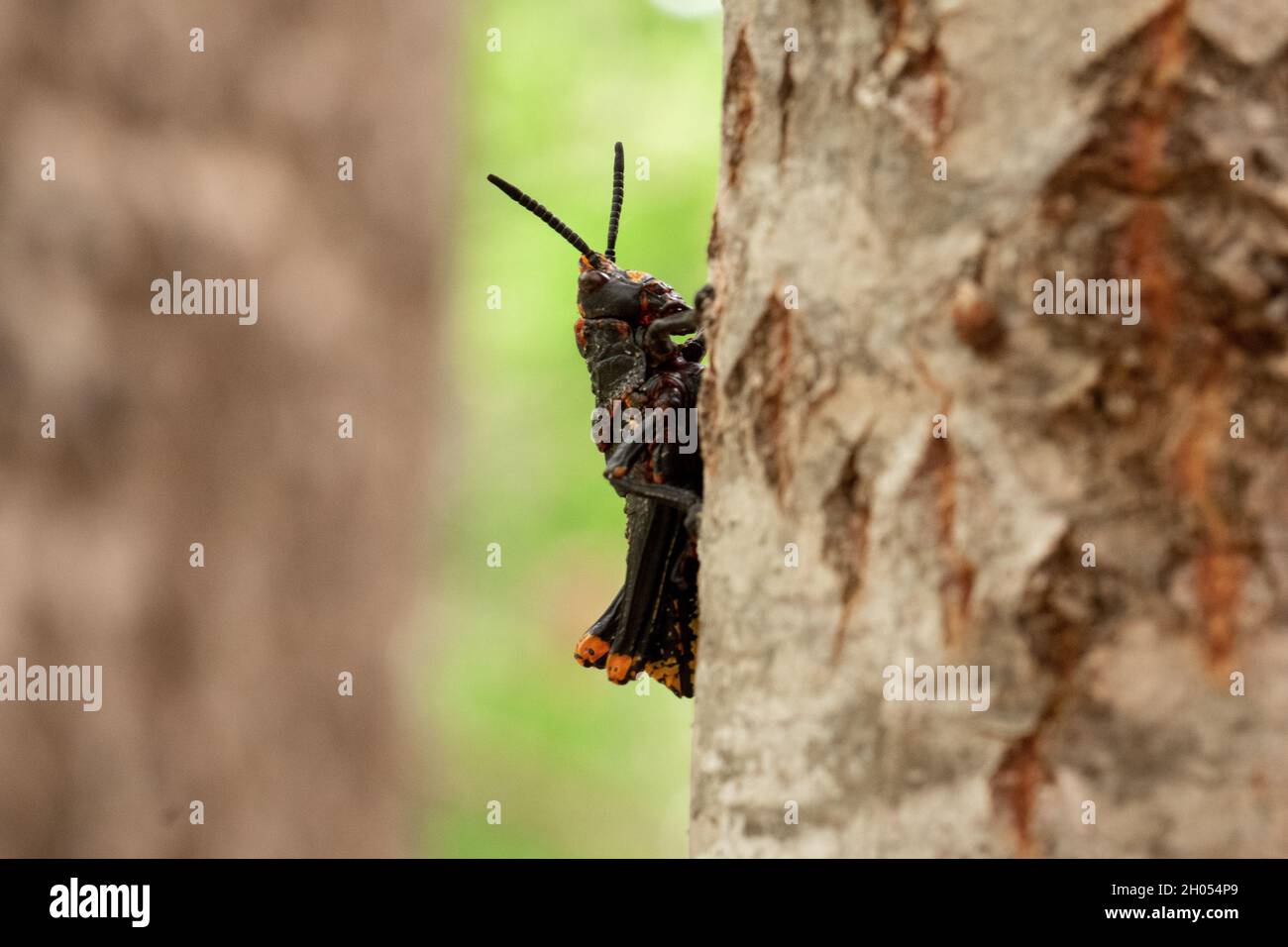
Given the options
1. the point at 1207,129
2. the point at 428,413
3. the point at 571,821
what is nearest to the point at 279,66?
the point at 428,413

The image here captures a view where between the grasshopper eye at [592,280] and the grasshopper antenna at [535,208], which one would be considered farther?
the grasshopper eye at [592,280]

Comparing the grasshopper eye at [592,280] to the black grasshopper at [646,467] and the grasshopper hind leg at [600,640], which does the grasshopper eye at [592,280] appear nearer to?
the black grasshopper at [646,467]

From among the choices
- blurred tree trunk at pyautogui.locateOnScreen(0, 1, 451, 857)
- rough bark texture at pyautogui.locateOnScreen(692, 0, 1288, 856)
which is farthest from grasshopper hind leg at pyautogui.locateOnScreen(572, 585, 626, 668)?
blurred tree trunk at pyautogui.locateOnScreen(0, 1, 451, 857)

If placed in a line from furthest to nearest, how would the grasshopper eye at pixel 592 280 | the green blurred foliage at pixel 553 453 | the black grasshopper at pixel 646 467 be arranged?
1. the green blurred foliage at pixel 553 453
2. the grasshopper eye at pixel 592 280
3. the black grasshopper at pixel 646 467

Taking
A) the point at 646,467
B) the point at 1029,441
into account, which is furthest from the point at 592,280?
the point at 1029,441

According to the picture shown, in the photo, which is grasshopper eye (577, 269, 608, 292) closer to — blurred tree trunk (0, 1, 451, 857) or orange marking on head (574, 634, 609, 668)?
orange marking on head (574, 634, 609, 668)

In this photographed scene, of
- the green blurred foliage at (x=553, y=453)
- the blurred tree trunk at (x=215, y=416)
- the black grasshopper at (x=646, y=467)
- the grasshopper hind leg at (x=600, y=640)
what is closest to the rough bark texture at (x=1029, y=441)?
the black grasshopper at (x=646, y=467)
